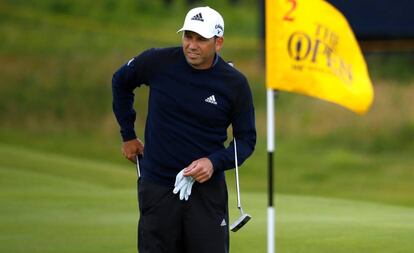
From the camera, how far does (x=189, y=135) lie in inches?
291

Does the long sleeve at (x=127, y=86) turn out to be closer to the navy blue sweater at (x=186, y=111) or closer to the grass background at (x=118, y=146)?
the navy blue sweater at (x=186, y=111)

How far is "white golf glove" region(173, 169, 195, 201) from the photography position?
7.29m

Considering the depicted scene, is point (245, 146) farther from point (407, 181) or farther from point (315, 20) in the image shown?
point (407, 181)

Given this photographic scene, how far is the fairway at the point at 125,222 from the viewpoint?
10.5 m

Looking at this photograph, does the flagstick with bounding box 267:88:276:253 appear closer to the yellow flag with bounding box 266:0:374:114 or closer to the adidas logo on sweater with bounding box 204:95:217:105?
the yellow flag with bounding box 266:0:374:114

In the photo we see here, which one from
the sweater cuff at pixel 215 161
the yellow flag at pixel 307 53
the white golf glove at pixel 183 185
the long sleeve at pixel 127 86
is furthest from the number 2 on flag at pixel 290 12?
the white golf glove at pixel 183 185

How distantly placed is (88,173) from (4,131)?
10.9m

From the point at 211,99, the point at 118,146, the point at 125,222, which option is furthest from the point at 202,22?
the point at 118,146

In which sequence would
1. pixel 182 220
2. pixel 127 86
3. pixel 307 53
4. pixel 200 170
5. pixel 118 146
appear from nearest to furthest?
pixel 200 170, pixel 182 220, pixel 127 86, pixel 307 53, pixel 118 146

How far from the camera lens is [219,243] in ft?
24.5

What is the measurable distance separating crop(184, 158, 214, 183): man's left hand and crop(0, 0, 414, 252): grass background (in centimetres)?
312

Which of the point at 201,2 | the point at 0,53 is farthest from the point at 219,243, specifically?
the point at 201,2

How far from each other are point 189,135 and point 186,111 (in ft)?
0.49

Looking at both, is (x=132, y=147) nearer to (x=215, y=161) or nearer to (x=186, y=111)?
(x=186, y=111)
